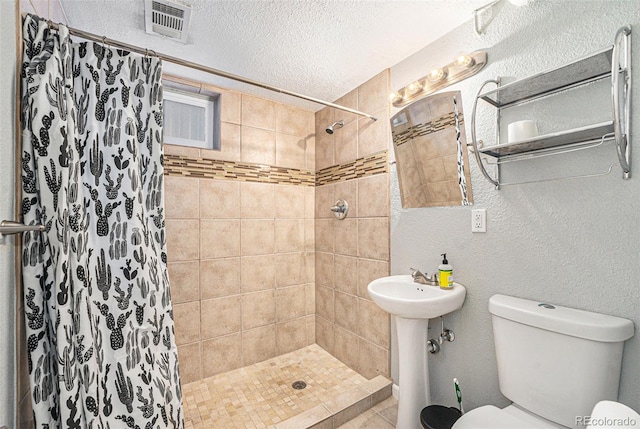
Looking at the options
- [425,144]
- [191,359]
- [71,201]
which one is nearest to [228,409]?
[191,359]

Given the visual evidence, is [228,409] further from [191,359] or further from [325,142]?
[325,142]

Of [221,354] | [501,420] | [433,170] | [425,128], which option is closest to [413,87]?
[425,128]

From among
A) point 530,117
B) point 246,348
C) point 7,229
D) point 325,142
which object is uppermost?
point 325,142

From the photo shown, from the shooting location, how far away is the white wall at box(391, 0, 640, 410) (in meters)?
1.06

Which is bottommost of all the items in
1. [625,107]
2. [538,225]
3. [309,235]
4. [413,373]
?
[413,373]

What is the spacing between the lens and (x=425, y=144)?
1757mm

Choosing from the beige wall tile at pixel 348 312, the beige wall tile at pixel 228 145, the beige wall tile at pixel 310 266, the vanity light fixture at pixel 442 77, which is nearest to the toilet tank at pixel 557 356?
the beige wall tile at pixel 348 312

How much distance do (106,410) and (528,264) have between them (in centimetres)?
184

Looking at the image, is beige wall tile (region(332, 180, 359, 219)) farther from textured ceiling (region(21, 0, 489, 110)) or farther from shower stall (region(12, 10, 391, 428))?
textured ceiling (region(21, 0, 489, 110))

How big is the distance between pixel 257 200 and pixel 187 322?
1063 millimetres

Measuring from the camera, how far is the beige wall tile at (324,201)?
2.52 m

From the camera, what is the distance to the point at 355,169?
2283 mm

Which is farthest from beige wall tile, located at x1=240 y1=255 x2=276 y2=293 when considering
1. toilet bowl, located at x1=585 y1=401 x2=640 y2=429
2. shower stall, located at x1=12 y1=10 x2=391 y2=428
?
toilet bowl, located at x1=585 y1=401 x2=640 y2=429

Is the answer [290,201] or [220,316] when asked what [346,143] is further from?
[220,316]
